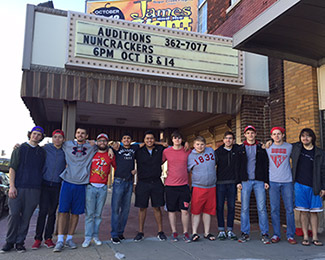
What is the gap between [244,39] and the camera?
5266mm

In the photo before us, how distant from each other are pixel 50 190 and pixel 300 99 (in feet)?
17.6

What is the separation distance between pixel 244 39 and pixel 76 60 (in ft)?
10.8

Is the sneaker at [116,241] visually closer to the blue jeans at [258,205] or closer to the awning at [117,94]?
the blue jeans at [258,205]

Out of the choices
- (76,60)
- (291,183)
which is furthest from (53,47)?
(291,183)

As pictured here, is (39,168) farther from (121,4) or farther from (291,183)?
(121,4)

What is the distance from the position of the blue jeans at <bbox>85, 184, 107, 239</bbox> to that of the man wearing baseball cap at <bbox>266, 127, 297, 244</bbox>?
9.33ft

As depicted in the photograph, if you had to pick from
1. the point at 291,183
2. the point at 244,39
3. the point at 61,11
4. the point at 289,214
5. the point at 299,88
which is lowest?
the point at 289,214

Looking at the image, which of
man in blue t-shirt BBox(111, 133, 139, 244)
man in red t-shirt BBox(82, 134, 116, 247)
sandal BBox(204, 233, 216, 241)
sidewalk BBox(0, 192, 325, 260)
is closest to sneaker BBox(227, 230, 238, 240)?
sidewalk BBox(0, 192, 325, 260)

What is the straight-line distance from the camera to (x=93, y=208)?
4664mm

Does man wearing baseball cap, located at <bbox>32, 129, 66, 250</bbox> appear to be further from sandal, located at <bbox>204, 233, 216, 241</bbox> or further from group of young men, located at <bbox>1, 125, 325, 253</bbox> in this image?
sandal, located at <bbox>204, 233, 216, 241</bbox>

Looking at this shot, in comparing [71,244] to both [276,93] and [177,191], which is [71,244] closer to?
[177,191]

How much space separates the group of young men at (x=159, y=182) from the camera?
4.56 m

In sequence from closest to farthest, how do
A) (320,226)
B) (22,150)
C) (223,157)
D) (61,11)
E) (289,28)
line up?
(22,150)
(289,28)
(223,157)
(320,226)
(61,11)

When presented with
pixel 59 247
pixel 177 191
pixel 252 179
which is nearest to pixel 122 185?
pixel 177 191
